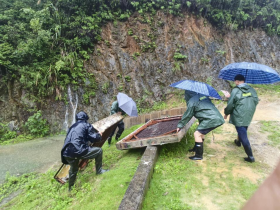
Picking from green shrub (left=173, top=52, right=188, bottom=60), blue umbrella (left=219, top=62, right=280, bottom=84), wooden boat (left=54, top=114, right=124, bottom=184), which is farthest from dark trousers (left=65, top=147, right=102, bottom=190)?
green shrub (left=173, top=52, right=188, bottom=60)

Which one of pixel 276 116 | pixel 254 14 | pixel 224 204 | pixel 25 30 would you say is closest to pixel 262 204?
pixel 224 204

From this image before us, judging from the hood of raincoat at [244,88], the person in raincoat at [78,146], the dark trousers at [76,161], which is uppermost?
the hood of raincoat at [244,88]

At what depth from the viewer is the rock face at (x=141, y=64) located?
11.5 m

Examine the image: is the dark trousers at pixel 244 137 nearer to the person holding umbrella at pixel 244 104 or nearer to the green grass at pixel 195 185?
the person holding umbrella at pixel 244 104

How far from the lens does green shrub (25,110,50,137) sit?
10648 mm

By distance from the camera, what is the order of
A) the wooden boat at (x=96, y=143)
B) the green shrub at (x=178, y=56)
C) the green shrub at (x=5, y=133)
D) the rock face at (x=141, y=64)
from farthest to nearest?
the green shrub at (x=178, y=56)
the rock face at (x=141, y=64)
the green shrub at (x=5, y=133)
the wooden boat at (x=96, y=143)

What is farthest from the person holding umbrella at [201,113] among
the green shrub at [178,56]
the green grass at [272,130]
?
the green shrub at [178,56]

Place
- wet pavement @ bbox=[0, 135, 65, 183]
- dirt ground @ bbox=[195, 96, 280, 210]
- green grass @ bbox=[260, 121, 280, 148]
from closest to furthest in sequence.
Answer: dirt ground @ bbox=[195, 96, 280, 210] → green grass @ bbox=[260, 121, 280, 148] → wet pavement @ bbox=[0, 135, 65, 183]

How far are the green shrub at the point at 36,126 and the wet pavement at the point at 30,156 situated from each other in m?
0.69

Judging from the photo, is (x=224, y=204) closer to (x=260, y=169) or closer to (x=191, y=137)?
(x=260, y=169)

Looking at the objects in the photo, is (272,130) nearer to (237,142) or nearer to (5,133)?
(237,142)

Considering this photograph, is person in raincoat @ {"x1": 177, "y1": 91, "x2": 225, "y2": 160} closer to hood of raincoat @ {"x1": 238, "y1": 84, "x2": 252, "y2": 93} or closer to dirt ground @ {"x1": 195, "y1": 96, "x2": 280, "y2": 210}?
dirt ground @ {"x1": 195, "y1": 96, "x2": 280, "y2": 210}

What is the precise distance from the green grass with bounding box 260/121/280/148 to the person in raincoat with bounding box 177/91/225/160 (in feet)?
8.58

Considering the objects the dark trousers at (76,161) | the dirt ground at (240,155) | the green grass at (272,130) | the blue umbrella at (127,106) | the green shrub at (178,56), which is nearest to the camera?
the dirt ground at (240,155)
